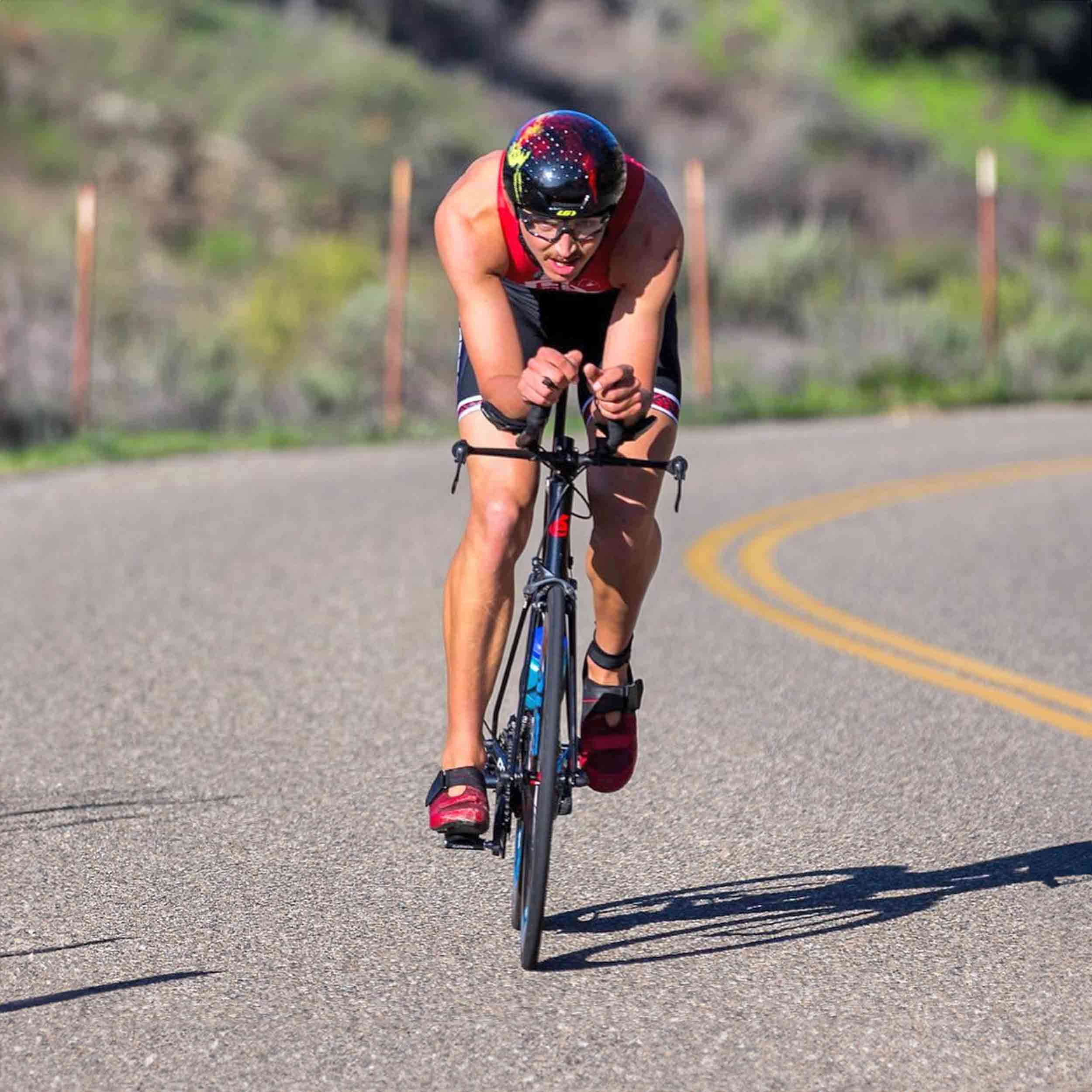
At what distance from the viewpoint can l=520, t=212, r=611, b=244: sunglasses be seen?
4527 millimetres

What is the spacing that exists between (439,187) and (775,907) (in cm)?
2671

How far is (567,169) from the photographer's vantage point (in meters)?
4.45

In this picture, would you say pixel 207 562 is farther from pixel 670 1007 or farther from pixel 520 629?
pixel 670 1007

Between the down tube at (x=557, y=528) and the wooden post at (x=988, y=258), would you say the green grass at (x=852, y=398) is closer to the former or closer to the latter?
the wooden post at (x=988, y=258)

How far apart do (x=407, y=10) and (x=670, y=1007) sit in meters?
41.7

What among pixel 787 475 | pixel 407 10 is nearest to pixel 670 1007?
pixel 787 475

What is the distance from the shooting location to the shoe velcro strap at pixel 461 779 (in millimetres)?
4797

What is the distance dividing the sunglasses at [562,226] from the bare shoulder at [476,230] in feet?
0.60

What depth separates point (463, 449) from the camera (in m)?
4.59

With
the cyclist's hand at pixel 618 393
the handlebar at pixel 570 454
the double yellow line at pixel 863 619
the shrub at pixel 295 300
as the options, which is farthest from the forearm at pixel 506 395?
the shrub at pixel 295 300

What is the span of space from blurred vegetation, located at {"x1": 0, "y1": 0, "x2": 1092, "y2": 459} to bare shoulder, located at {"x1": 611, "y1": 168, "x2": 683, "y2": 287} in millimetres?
11033

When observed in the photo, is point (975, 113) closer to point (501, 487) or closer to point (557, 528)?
point (501, 487)

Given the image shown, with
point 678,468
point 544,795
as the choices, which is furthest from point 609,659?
point 544,795

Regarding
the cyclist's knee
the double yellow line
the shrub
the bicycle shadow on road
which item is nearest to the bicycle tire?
the cyclist's knee
